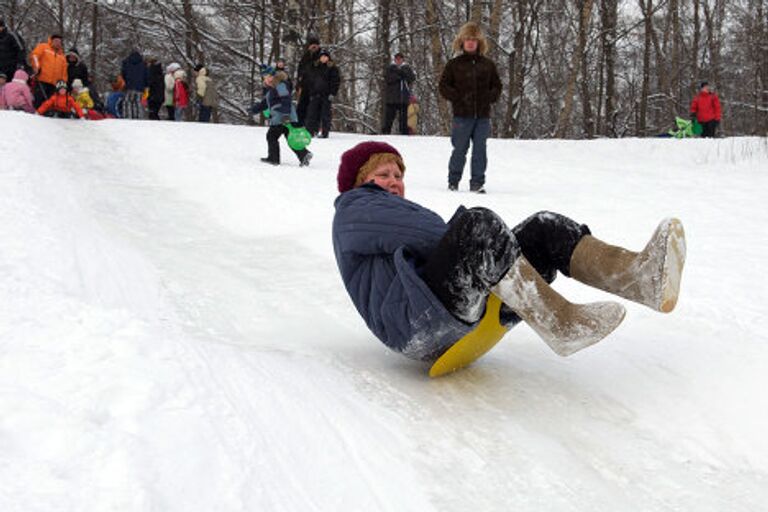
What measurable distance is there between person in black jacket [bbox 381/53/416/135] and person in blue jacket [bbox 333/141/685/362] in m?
11.4

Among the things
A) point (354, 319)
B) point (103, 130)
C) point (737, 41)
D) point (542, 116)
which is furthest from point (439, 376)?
point (542, 116)

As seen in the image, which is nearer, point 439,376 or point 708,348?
point 439,376

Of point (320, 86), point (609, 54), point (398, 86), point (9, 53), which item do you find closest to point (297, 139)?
point (320, 86)

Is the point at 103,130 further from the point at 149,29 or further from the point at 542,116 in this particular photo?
the point at 542,116

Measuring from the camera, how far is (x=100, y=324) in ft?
7.70

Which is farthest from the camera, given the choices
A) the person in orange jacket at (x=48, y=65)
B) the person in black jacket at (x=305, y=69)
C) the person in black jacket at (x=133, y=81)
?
the person in black jacket at (x=133, y=81)

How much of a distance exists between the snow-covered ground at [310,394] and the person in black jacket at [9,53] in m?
9.31

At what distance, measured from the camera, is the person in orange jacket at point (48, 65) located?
12383mm

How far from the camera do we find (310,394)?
223 cm

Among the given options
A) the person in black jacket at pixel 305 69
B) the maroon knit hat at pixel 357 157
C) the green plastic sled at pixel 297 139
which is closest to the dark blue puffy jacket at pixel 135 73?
the person in black jacket at pixel 305 69

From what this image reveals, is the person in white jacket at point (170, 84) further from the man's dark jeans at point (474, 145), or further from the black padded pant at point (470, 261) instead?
the black padded pant at point (470, 261)

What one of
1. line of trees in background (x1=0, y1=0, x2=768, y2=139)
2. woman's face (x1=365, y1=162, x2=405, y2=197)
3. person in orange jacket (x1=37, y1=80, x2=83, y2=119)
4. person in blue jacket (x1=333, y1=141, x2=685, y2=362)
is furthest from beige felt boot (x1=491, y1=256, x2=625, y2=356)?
line of trees in background (x1=0, y1=0, x2=768, y2=139)

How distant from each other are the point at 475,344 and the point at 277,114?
714cm

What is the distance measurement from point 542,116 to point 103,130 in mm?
23764
